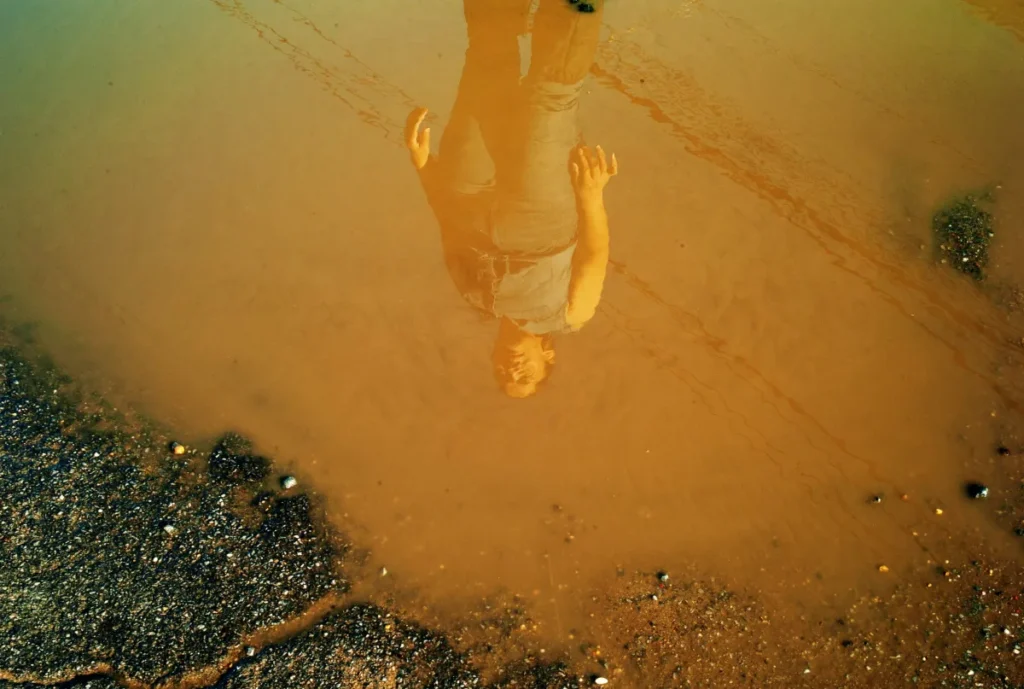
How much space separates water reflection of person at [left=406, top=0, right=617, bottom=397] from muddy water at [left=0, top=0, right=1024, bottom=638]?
0.16 meters

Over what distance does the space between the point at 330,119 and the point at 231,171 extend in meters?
0.75

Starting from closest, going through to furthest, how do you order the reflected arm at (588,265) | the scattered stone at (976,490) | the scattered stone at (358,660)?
the scattered stone at (358,660)
the scattered stone at (976,490)
the reflected arm at (588,265)

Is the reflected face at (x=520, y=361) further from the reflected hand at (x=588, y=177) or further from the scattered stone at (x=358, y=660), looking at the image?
Answer: the scattered stone at (x=358, y=660)

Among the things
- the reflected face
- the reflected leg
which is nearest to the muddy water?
the reflected face

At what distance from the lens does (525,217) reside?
3.20m

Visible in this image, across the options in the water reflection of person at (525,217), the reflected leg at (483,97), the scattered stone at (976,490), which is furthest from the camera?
the reflected leg at (483,97)

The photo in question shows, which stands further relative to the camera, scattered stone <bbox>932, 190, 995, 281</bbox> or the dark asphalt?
scattered stone <bbox>932, 190, 995, 281</bbox>

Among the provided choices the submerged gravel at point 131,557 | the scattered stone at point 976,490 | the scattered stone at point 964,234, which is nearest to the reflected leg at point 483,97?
the submerged gravel at point 131,557

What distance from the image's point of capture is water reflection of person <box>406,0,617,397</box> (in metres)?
3.19

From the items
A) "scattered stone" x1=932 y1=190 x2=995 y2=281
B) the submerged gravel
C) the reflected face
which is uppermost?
"scattered stone" x1=932 y1=190 x2=995 y2=281

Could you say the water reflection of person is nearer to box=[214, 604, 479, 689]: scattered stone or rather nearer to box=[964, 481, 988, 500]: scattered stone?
box=[214, 604, 479, 689]: scattered stone

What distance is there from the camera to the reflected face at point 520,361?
3318mm

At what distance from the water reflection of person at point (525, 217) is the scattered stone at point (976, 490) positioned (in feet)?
5.80

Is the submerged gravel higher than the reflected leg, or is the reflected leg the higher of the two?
the reflected leg
